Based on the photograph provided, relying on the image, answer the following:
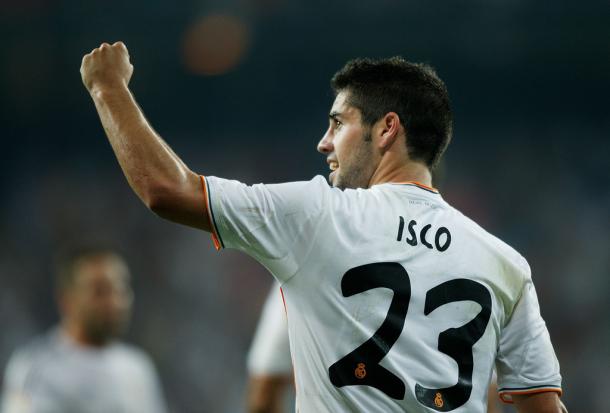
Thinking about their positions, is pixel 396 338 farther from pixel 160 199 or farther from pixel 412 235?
pixel 160 199

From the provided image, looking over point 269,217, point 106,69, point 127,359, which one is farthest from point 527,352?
point 127,359

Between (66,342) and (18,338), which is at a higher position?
(66,342)

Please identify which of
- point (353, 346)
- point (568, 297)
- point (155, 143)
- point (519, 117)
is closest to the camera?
point (155, 143)

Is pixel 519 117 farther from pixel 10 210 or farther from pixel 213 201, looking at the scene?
pixel 213 201

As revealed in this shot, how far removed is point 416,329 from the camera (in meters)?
2.56

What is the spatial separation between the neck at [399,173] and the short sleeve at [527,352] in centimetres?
48

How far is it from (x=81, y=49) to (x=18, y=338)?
14.9ft

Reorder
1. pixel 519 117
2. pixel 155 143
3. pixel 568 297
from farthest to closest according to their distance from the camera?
pixel 519 117 < pixel 568 297 < pixel 155 143

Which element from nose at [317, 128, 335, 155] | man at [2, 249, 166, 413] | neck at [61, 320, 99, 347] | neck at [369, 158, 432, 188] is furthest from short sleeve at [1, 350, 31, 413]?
neck at [369, 158, 432, 188]

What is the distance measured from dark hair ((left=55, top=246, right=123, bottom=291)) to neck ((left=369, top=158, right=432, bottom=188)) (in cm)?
344

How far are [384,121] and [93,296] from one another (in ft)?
11.3

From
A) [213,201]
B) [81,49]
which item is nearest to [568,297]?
A: [81,49]

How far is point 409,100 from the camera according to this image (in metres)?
2.86

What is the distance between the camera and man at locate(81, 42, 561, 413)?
2.36 metres
